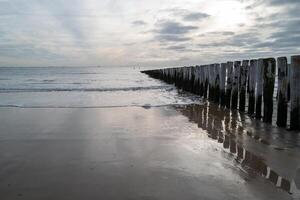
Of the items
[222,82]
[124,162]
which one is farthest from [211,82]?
[124,162]

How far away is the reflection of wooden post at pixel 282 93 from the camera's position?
7466mm

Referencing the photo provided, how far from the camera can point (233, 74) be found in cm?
1057

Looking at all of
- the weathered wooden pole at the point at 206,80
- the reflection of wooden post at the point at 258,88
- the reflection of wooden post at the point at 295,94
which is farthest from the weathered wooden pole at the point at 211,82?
the reflection of wooden post at the point at 295,94

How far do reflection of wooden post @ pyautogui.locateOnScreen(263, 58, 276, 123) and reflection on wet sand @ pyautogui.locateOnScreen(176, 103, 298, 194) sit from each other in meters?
0.65

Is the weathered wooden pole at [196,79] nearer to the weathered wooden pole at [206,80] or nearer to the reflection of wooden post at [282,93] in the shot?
the weathered wooden pole at [206,80]

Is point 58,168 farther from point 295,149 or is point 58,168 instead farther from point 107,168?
point 295,149

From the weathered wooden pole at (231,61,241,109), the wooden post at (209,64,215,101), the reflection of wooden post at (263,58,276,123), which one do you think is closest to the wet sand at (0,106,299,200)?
the reflection of wooden post at (263,58,276,123)

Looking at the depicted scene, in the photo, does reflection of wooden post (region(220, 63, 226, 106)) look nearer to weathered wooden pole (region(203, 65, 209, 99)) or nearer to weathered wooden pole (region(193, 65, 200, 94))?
weathered wooden pole (region(203, 65, 209, 99))

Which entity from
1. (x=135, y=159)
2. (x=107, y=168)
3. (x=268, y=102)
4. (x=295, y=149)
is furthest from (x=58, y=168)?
(x=268, y=102)

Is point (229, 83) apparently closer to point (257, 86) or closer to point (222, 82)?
point (222, 82)

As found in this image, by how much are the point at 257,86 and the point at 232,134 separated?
8.18ft

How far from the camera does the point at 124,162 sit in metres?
4.56

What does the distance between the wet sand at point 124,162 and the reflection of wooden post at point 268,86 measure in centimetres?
164

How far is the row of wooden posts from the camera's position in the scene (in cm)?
716
